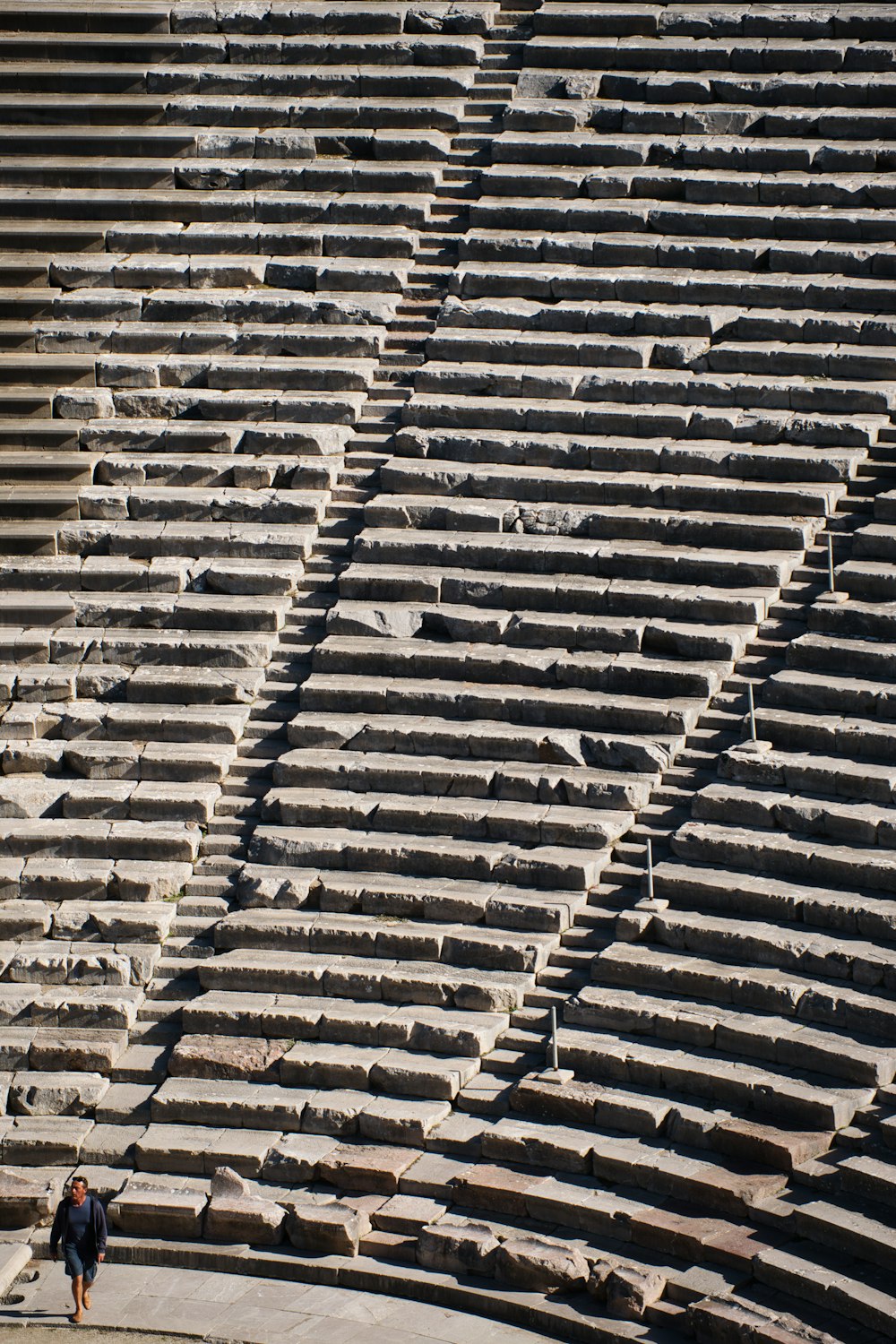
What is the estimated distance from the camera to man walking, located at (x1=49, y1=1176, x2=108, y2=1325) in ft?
37.0

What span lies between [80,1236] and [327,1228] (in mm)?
1496

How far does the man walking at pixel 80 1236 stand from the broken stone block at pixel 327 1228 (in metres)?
1.19

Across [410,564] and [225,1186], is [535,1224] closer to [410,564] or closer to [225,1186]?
[225,1186]

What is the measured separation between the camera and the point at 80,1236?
1134 centimetres

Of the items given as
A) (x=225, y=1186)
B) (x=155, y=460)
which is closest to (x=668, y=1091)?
(x=225, y=1186)

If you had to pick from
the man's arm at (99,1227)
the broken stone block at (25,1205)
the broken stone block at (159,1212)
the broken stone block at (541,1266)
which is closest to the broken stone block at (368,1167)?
the broken stone block at (159,1212)

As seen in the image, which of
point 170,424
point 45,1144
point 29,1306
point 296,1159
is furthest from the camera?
point 170,424

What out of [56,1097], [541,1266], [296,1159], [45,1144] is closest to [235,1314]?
[296,1159]

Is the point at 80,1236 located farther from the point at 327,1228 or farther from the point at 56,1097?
the point at 56,1097

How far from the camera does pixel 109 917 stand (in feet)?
45.8

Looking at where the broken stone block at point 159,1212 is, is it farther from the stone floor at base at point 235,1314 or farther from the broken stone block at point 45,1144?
the broken stone block at point 45,1144

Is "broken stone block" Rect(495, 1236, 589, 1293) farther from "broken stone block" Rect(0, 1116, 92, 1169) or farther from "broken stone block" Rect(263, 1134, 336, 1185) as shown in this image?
"broken stone block" Rect(0, 1116, 92, 1169)

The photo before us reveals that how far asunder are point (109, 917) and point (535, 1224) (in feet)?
13.6

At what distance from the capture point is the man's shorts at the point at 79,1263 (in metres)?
11.3
